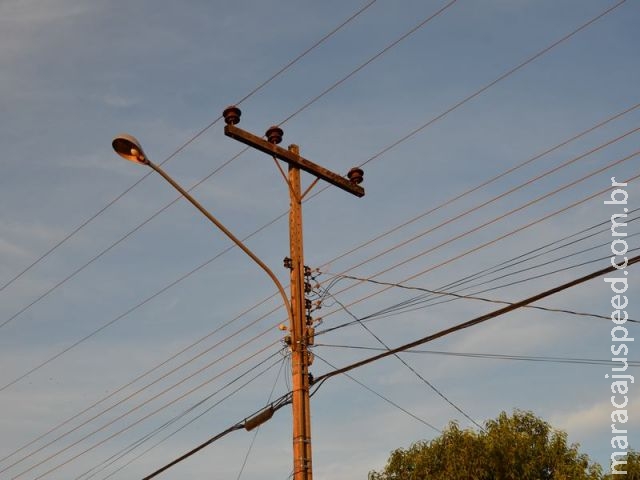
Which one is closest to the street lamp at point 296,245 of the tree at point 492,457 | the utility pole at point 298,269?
the utility pole at point 298,269

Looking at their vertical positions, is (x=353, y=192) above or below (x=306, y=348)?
above

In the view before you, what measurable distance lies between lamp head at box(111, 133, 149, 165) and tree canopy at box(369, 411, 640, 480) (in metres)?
22.1

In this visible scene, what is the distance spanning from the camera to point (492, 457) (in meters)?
30.5

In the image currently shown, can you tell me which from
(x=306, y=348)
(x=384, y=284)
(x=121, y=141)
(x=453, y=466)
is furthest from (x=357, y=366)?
(x=453, y=466)

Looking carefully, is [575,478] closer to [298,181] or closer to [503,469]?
[503,469]

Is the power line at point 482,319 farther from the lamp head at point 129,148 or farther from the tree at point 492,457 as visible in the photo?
the tree at point 492,457

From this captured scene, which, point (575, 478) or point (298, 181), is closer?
point (298, 181)

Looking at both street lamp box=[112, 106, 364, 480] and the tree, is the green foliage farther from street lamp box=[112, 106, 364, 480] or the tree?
street lamp box=[112, 106, 364, 480]

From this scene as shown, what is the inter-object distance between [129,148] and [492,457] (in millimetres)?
23191

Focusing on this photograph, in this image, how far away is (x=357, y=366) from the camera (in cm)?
1277

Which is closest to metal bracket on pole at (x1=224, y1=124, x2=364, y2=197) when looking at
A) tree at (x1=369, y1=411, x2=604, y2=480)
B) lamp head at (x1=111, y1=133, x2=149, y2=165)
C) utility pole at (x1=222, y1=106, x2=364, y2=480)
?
utility pole at (x1=222, y1=106, x2=364, y2=480)

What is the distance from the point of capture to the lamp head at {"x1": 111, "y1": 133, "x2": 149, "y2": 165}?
12453 mm

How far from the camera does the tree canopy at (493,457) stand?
3005cm

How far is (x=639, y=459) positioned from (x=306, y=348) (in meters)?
21.3
